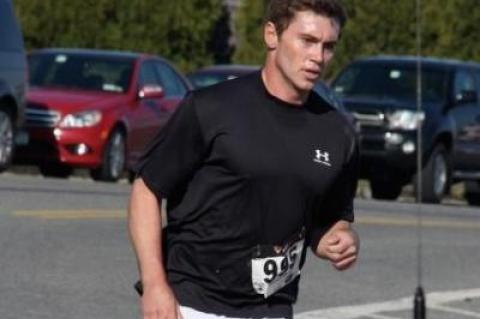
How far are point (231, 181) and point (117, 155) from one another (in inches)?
669

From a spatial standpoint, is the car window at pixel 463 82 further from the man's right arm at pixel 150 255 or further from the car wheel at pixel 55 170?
the man's right arm at pixel 150 255

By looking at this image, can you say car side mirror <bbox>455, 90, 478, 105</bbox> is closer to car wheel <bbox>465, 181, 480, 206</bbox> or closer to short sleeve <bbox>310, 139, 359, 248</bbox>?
car wheel <bbox>465, 181, 480, 206</bbox>

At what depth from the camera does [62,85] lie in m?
23.0

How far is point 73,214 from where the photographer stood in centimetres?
1602

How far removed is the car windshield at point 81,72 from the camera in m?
23.0

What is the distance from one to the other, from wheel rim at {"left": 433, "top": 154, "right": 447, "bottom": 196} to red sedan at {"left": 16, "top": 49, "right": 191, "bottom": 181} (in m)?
3.30

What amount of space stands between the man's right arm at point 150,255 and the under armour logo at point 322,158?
0.47 meters

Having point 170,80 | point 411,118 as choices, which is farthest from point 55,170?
point 411,118

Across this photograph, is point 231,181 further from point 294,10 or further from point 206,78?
point 206,78

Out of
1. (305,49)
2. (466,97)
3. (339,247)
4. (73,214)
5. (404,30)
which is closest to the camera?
(305,49)

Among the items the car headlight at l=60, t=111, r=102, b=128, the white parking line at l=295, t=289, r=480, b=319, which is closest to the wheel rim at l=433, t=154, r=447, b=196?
the car headlight at l=60, t=111, r=102, b=128

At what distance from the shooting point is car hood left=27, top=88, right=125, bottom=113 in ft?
72.5

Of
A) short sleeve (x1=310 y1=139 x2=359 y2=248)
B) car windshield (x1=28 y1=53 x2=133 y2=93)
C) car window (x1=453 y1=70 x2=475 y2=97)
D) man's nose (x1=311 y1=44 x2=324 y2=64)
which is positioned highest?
man's nose (x1=311 y1=44 x2=324 y2=64)

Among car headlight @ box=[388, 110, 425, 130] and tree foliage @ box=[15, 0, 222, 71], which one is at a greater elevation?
car headlight @ box=[388, 110, 425, 130]
